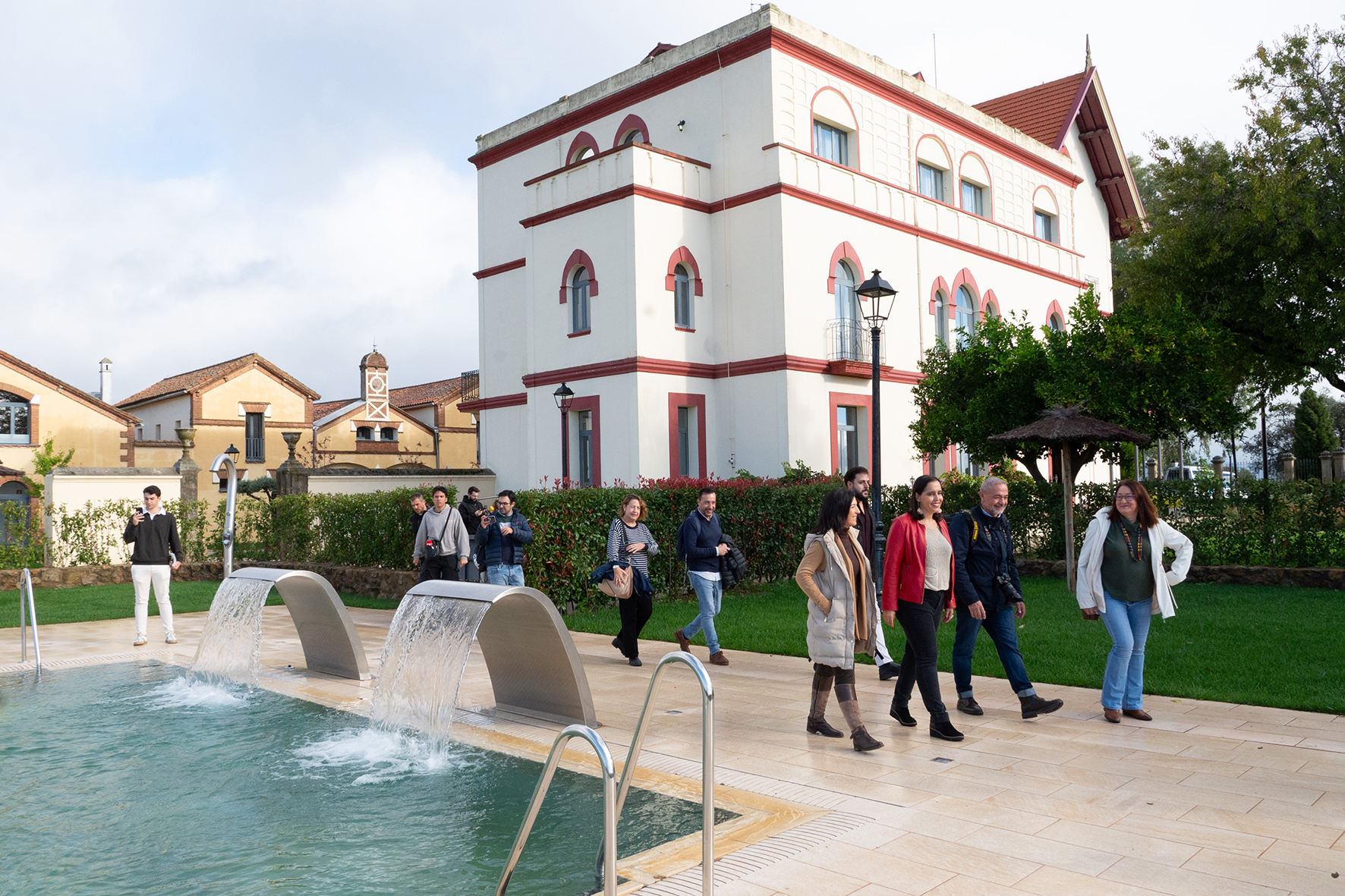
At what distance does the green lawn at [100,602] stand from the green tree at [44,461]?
68.1 ft

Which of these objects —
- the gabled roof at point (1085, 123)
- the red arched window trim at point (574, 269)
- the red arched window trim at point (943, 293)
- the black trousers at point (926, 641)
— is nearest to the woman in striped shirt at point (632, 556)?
the black trousers at point (926, 641)

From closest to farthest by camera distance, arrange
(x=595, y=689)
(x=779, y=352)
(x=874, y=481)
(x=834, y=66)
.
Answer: (x=595, y=689) → (x=874, y=481) → (x=779, y=352) → (x=834, y=66)

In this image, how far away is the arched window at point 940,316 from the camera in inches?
1110

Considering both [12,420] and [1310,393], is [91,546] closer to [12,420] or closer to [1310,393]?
[12,420]

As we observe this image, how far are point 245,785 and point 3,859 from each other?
5.10ft

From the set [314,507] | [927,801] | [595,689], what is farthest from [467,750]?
[314,507]

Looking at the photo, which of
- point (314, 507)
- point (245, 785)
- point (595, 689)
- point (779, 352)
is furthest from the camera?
point (779, 352)

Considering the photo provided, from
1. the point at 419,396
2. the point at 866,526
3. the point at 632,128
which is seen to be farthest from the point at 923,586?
the point at 419,396

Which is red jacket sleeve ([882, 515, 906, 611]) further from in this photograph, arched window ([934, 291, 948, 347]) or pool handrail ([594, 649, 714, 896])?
arched window ([934, 291, 948, 347])

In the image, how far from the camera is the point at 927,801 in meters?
5.95

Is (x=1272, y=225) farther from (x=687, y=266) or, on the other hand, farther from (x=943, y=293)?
(x=687, y=266)

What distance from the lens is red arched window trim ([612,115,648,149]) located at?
26.4 meters

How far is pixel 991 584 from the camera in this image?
8.06 m

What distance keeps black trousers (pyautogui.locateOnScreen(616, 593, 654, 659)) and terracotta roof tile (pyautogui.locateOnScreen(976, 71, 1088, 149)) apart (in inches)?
1144
